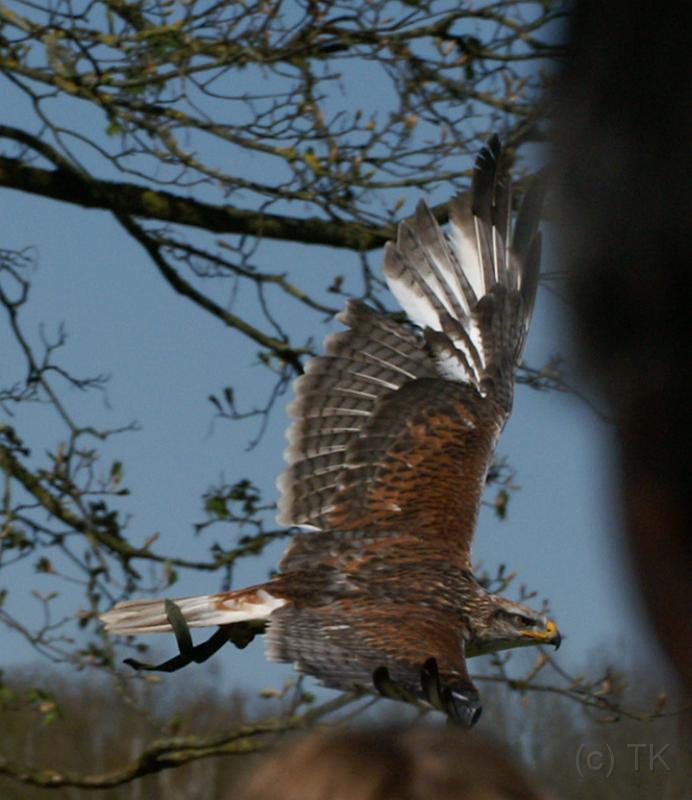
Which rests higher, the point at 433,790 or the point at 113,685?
the point at 113,685

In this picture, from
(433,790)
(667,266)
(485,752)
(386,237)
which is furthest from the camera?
(386,237)

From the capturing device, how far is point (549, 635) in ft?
21.6

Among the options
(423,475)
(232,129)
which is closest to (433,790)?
(423,475)

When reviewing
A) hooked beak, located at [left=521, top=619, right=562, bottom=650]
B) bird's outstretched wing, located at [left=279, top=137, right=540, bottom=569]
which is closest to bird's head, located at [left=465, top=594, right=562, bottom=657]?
hooked beak, located at [left=521, top=619, right=562, bottom=650]

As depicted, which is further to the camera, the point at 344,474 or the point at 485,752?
the point at 344,474

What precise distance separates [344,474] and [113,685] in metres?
1.40

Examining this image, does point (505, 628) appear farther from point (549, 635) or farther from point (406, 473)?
point (406, 473)

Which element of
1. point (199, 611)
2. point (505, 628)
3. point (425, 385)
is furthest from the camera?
point (425, 385)

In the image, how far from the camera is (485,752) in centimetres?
127

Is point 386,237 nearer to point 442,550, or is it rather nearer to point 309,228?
point 309,228

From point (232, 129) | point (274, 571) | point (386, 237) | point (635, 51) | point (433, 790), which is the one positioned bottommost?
point (433, 790)

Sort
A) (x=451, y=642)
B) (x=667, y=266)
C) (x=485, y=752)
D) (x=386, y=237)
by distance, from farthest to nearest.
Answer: (x=386, y=237) → (x=451, y=642) → (x=485, y=752) → (x=667, y=266)

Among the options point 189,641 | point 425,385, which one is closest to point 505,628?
point 425,385

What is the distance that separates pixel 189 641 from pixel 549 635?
196cm
